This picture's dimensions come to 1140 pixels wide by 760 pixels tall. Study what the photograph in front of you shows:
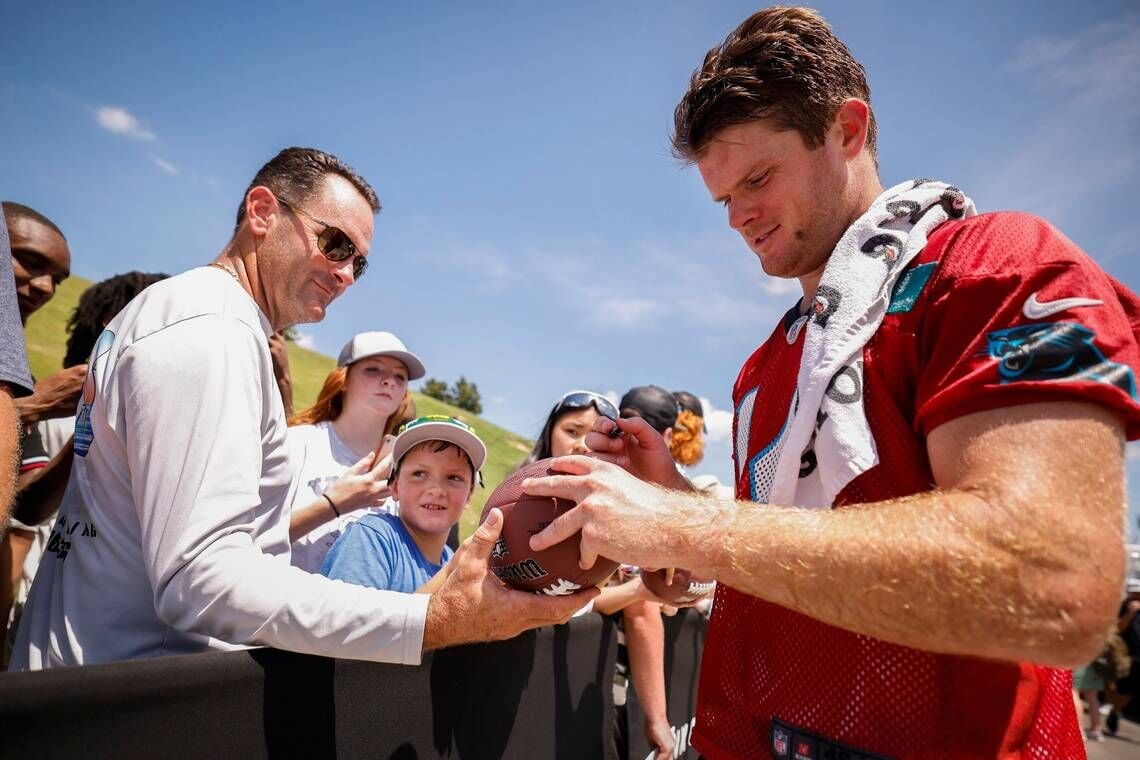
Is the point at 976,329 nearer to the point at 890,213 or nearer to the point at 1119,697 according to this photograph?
the point at 890,213

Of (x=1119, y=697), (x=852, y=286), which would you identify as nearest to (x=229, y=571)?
(x=852, y=286)

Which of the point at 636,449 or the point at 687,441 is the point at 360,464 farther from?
the point at 687,441

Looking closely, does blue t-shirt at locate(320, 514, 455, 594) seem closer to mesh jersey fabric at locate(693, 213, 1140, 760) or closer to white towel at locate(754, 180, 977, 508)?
mesh jersey fabric at locate(693, 213, 1140, 760)

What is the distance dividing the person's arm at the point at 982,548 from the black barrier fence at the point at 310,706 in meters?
1.28

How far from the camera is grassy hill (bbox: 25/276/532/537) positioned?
71.8 feet

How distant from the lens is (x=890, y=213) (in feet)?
5.95

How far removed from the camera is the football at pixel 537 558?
2.06 metres

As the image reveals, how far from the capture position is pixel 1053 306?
1314 millimetres

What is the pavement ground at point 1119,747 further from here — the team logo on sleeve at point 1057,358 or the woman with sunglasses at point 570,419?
the team logo on sleeve at point 1057,358

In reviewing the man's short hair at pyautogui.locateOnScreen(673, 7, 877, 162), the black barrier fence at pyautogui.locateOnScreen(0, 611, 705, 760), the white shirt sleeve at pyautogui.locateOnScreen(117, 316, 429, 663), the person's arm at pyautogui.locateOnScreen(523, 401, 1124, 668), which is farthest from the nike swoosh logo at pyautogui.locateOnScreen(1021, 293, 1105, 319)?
the black barrier fence at pyautogui.locateOnScreen(0, 611, 705, 760)

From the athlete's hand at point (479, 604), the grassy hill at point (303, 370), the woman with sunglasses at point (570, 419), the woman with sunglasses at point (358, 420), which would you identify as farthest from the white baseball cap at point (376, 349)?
the grassy hill at point (303, 370)

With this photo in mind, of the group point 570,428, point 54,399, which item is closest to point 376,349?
point 570,428

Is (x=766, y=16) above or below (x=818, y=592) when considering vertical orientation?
above

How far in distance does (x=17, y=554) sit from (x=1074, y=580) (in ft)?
14.4
